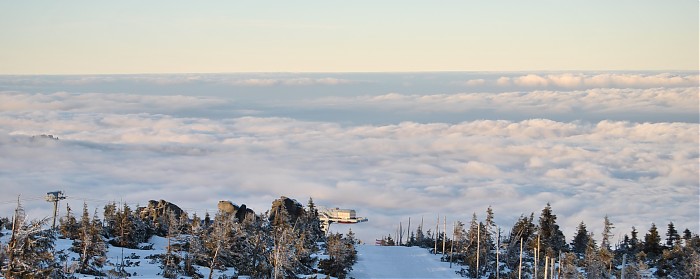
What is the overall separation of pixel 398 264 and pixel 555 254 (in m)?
14.2

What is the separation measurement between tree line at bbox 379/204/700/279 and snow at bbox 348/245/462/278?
170cm

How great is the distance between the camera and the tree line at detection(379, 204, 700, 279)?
6469 centimetres

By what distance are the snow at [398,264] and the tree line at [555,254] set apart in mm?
1704

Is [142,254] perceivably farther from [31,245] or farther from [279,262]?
[31,245]

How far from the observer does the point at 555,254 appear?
247 ft

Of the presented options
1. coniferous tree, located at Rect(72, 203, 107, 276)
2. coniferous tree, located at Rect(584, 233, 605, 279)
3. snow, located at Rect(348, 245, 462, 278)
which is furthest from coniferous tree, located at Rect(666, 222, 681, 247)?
coniferous tree, located at Rect(72, 203, 107, 276)

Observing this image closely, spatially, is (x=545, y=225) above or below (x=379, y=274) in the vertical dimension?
above

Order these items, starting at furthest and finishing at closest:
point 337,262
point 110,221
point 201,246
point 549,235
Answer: point 549,235 < point 110,221 < point 337,262 < point 201,246

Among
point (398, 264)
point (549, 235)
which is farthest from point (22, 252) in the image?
point (549, 235)

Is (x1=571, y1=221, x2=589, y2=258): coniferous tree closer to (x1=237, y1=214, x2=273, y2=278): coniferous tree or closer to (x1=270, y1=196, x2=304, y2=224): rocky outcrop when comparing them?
(x1=270, y1=196, x2=304, y2=224): rocky outcrop

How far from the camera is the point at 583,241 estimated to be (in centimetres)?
8412

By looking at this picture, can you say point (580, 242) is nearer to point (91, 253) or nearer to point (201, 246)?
point (201, 246)

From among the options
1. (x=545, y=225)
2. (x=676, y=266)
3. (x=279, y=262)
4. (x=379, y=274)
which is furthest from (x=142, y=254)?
(x=676, y=266)

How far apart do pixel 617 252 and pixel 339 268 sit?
32.1m
